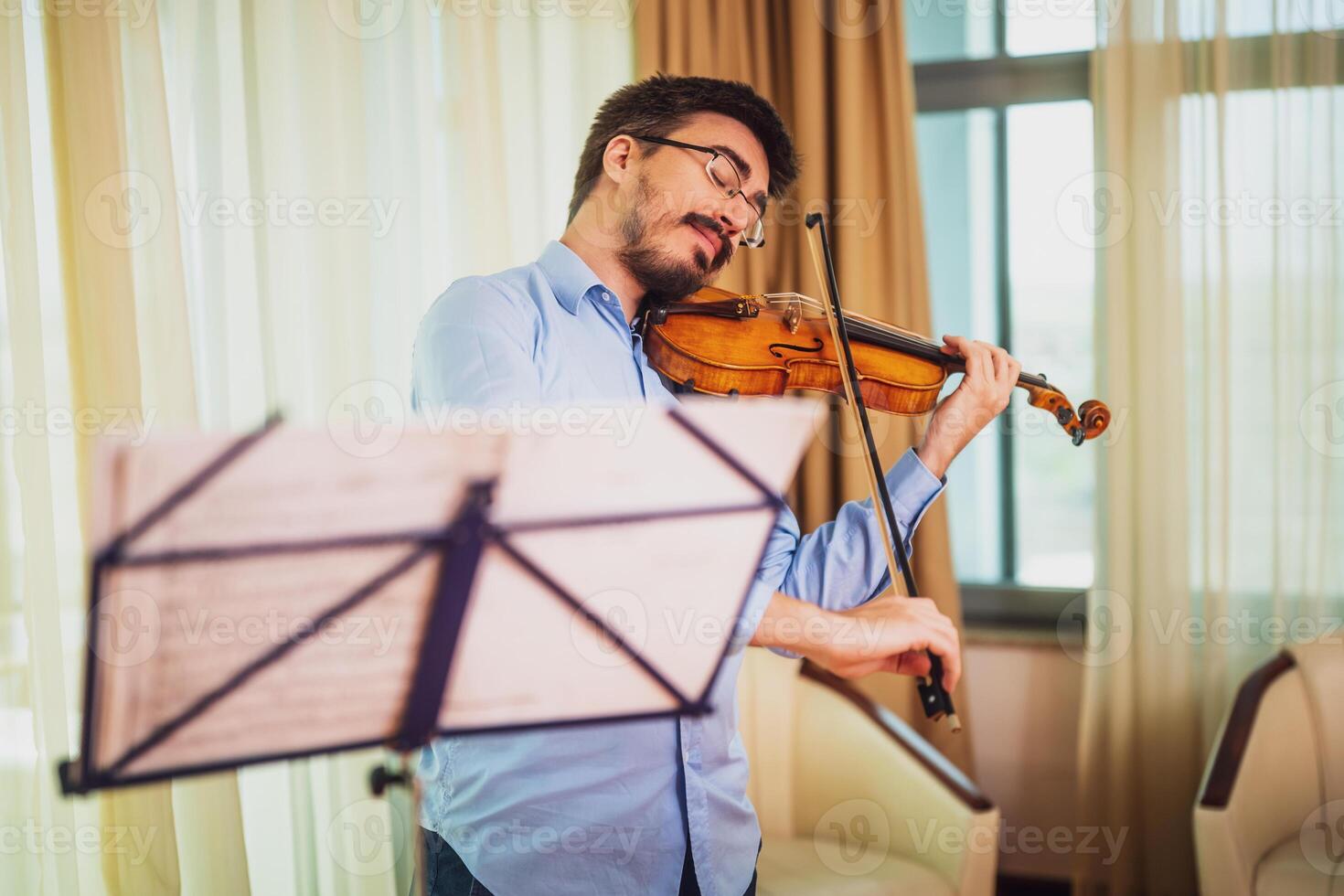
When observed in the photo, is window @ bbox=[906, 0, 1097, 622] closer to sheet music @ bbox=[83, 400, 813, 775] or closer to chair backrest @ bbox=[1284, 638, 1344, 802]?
chair backrest @ bbox=[1284, 638, 1344, 802]

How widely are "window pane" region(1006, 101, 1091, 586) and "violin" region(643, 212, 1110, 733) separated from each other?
109 cm

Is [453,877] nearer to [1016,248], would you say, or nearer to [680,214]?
[680,214]

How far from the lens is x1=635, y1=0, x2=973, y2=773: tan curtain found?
240cm

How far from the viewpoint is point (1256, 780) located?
1986mm

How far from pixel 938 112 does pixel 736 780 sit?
6.60 feet

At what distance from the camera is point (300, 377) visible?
6.59ft

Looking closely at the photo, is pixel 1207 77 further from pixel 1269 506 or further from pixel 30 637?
pixel 30 637

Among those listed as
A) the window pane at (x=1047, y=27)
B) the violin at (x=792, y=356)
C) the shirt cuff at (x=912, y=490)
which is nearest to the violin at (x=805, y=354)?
the violin at (x=792, y=356)

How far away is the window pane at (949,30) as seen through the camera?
8.38ft

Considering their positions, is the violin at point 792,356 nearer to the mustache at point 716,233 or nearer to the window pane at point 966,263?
the mustache at point 716,233

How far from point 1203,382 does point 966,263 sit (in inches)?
26.5

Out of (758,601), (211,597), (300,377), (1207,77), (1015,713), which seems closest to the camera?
(211,597)

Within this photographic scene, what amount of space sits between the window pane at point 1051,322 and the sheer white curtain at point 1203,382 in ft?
0.63

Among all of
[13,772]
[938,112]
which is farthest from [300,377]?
[938,112]
